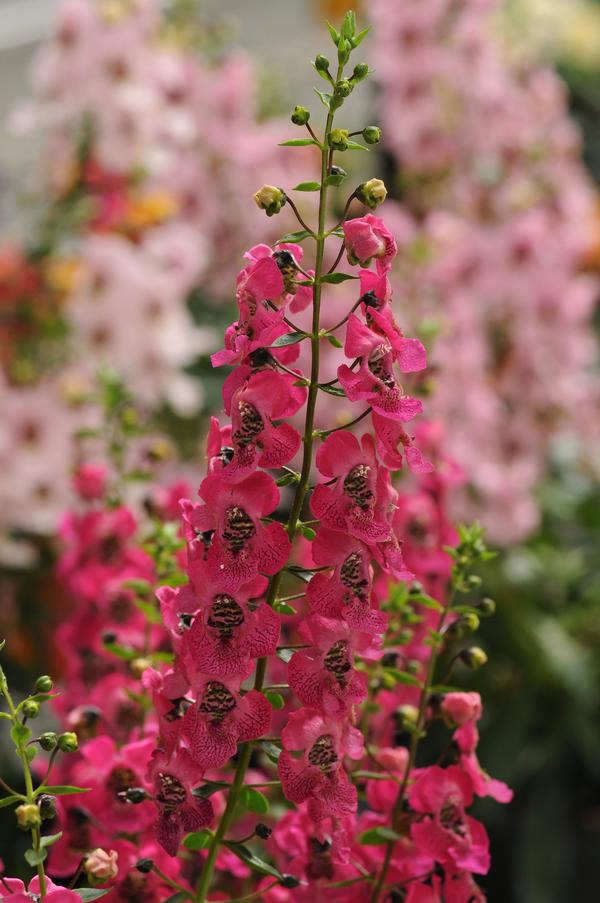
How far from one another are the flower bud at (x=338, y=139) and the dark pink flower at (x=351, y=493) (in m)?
0.08

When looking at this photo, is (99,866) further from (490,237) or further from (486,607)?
(490,237)

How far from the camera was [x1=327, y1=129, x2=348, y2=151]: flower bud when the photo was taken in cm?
35

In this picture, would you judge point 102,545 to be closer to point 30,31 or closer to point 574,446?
point 574,446

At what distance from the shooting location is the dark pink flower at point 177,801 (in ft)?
1.21

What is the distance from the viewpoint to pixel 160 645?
1.84 feet

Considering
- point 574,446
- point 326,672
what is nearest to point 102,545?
point 326,672

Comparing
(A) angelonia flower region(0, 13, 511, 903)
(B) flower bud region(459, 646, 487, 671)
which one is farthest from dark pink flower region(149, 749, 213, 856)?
(B) flower bud region(459, 646, 487, 671)

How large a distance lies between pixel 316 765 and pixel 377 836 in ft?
0.22

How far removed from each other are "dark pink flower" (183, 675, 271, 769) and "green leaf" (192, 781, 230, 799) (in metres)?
0.02

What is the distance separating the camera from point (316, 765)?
36cm

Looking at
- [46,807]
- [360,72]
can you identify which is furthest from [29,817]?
[360,72]

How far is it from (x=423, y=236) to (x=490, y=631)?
15.2 inches

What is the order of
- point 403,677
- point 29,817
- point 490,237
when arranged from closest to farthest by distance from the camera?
point 29,817 → point 403,677 → point 490,237

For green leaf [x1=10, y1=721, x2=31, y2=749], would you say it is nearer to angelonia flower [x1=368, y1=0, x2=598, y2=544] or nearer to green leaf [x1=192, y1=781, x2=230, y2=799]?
green leaf [x1=192, y1=781, x2=230, y2=799]
